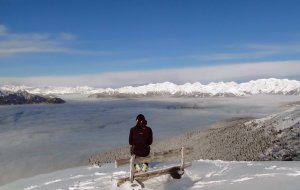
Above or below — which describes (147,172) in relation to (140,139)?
below

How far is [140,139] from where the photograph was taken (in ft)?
51.7

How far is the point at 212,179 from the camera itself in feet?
51.6

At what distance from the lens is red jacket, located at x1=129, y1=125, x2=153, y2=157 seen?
15703 mm

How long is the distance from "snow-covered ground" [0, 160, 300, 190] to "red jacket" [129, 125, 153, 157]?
4.11 ft

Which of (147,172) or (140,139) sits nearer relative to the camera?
(147,172)

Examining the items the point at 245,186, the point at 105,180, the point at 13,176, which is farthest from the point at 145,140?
the point at 13,176

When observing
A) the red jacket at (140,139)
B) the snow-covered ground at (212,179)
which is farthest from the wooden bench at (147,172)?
the red jacket at (140,139)

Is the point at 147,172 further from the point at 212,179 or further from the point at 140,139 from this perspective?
the point at 212,179

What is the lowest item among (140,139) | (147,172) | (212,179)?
(212,179)

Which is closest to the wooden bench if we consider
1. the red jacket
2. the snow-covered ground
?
the snow-covered ground

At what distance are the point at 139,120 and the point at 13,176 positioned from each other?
2545 centimetres

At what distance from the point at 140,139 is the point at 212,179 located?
3.37m

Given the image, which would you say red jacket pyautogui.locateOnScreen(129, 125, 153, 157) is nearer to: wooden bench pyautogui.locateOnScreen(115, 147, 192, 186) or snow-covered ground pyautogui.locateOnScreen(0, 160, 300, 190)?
wooden bench pyautogui.locateOnScreen(115, 147, 192, 186)

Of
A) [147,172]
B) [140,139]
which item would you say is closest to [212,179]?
[147,172]
